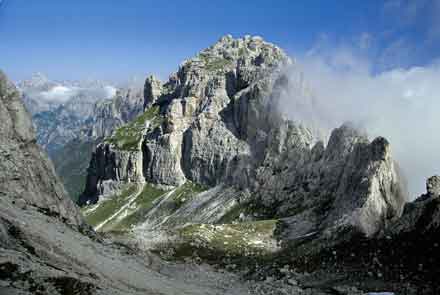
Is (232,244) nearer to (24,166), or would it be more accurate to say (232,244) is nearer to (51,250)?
(24,166)

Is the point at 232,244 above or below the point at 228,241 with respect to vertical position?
below

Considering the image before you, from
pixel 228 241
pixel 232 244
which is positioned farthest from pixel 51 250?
pixel 228 241

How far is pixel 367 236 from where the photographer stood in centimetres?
8862

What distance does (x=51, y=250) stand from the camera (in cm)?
5528

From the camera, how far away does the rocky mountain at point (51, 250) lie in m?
42.2

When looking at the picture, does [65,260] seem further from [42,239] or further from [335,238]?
[335,238]

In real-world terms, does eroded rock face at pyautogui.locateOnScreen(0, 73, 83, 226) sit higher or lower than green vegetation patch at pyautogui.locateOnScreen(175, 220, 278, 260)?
higher

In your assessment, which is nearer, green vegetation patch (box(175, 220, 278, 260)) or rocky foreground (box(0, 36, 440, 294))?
rocky foreground (box(0, 36, 440, 294))

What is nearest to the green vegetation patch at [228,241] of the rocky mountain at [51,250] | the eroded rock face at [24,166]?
the rocky mountain at [51,250]

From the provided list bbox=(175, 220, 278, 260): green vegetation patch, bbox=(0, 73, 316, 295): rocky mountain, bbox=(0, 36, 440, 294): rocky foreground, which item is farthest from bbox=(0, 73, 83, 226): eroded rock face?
bbox=(175, 220, 278, 260): green vegetation patch

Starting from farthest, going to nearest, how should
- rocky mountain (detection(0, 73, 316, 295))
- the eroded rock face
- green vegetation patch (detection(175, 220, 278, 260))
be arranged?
green vegetation patch (detection(175, 220, 278, 260)) → the eroded rock face → rocky mountain (detection(0, 73, 316, 295))

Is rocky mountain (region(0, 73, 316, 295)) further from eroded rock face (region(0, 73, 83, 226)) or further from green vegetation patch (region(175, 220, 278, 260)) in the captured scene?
green vegetation patch (region(175, 220, 278, 260))

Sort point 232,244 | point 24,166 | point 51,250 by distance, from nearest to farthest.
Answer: point 51,250
point 24,166
point 232,244

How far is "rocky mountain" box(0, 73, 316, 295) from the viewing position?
4222 cm
